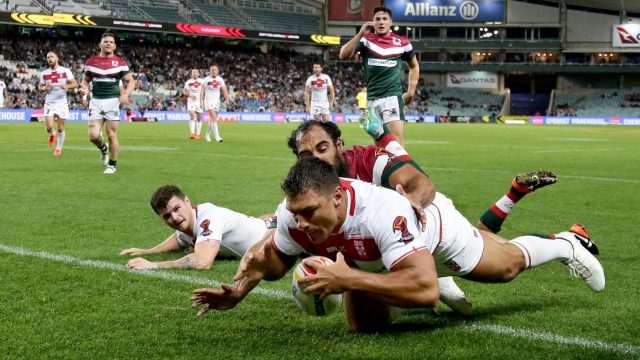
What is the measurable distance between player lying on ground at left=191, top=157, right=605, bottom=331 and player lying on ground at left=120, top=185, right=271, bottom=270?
5.85 feet

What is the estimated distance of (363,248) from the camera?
3.72 m

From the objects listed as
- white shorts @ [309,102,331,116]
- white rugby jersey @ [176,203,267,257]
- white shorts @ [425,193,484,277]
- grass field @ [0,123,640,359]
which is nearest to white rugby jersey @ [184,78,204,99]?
white shorts @ [309,102,331,116]

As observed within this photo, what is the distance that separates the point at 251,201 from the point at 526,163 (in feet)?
29.6

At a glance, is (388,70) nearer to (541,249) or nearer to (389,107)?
(389,107)

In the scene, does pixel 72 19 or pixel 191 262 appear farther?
pixel 72 19

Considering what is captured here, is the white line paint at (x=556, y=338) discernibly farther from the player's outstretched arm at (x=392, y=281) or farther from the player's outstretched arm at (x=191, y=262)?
Answer: the player's outstretched arm at (x=191, y=262)

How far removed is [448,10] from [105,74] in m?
67.6

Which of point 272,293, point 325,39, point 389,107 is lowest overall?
point 272,293

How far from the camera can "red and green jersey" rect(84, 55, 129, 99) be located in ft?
47.9

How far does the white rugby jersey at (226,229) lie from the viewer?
6.16 metres

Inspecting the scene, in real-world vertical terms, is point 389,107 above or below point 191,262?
above

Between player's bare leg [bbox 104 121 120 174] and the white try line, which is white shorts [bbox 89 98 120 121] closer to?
player's bare leg [bbox 104 121 120 174]

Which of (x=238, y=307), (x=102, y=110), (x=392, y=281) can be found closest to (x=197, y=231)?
(x=238, y=307)

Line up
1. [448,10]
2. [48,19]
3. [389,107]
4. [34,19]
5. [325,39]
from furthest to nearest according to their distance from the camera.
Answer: [448,10] < [325,39] < [48,19] < [34,19] < [389,107]
